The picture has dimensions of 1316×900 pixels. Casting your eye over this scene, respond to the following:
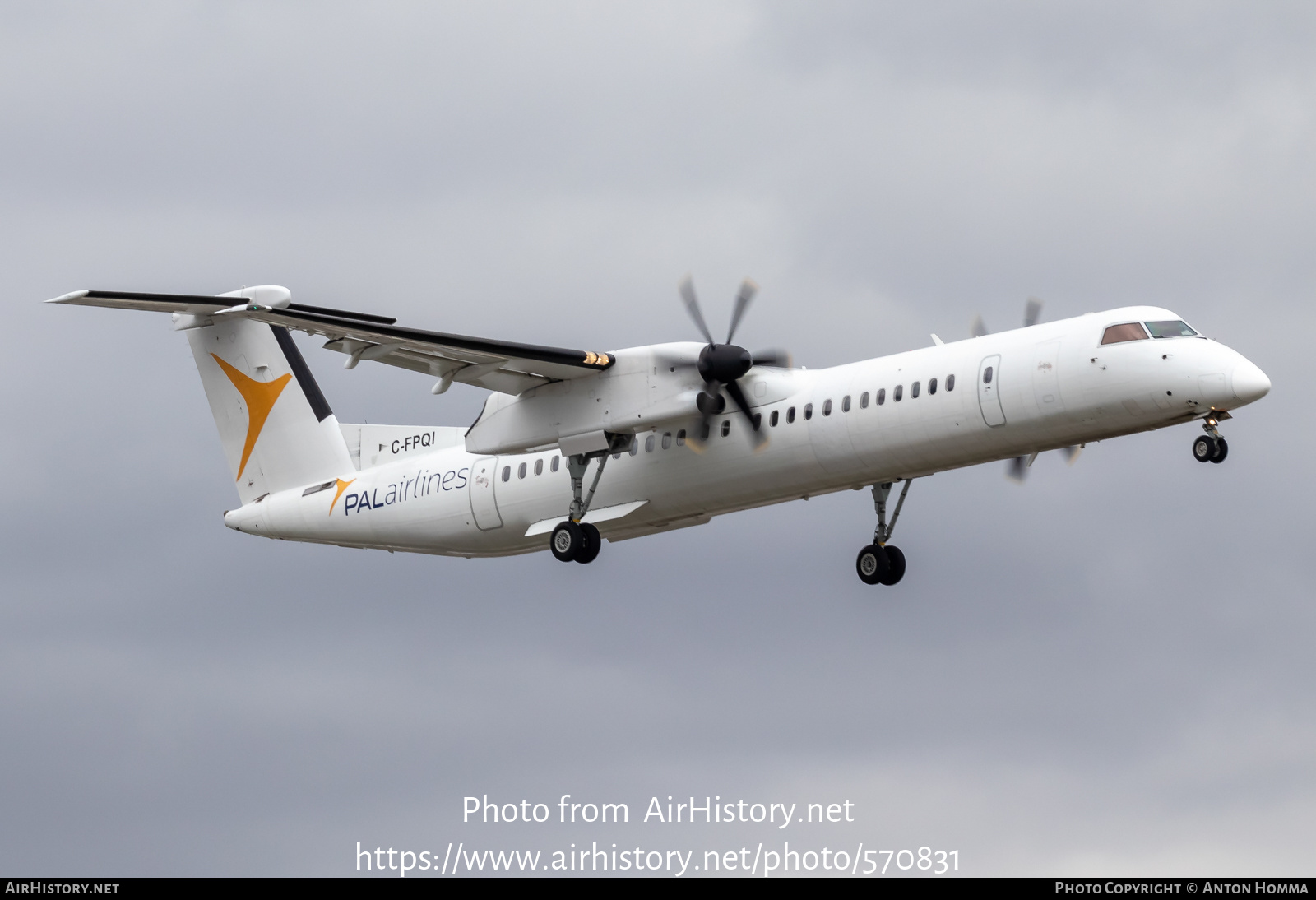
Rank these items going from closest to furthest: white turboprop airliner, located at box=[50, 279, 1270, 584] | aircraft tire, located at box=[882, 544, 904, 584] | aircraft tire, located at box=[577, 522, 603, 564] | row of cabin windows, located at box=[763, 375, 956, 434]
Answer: white turboprop airliner, located at box=[50, 279, 1270, 584], row of cabin windows, located at box=[763, 375, 956, 434], aircraft tire, located at box=[577, 522, 603, 564], aircraft tire, located at box=[882, 544, 904, 584]

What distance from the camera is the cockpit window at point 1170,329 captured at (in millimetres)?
26234

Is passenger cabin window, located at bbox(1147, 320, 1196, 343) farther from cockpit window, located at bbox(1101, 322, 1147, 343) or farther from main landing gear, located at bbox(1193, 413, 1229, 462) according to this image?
main landing gear, located at bbox(1193, 413, 1229, 462)

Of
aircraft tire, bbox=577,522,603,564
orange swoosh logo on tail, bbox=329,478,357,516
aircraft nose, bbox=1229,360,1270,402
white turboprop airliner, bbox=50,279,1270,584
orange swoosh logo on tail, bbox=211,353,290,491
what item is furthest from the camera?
orange swoosh logo on tail, bbox=211,353,290,491

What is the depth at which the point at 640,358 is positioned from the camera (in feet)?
99.6

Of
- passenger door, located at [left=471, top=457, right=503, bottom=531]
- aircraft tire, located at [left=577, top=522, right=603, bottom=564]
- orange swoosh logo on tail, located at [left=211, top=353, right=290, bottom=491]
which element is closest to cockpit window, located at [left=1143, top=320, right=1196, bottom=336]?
aircraft tire, located at [left=577, top=522, right=603, bottom=564]

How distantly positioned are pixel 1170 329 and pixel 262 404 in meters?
18.5

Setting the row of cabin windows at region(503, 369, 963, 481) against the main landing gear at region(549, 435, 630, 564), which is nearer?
the row of cabin windows at region(503, 369, 963, 481)

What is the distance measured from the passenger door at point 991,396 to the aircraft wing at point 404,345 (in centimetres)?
665

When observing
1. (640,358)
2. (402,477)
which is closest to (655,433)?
(640,358)

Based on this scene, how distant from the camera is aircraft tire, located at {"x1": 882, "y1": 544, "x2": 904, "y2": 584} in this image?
31672mm

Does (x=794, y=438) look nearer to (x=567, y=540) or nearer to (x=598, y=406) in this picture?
(x=598, y=406)

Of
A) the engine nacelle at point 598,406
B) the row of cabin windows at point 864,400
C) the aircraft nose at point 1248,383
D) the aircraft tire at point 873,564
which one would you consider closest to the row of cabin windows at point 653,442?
the engine nacelle at point 598,406

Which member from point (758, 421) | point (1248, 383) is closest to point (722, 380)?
point (758, 421)

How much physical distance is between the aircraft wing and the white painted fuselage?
853 mm
